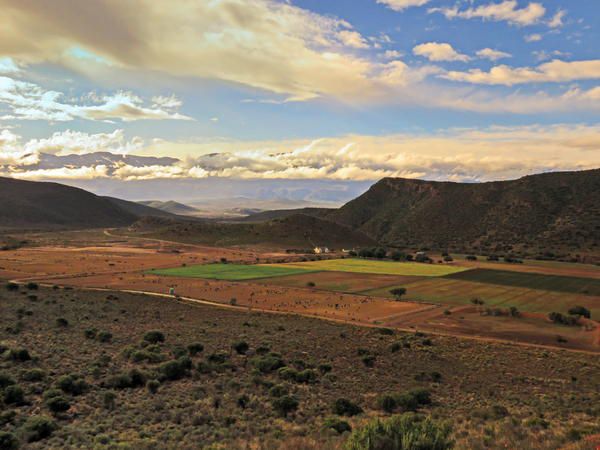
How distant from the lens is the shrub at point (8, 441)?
15.6 meters

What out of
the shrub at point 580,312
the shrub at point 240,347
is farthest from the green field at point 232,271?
the shrub at point 580,312

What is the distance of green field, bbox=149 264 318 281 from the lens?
87562mm

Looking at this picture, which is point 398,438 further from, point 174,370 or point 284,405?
point 174,370

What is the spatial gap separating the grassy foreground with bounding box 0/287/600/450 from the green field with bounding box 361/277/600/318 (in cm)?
2466

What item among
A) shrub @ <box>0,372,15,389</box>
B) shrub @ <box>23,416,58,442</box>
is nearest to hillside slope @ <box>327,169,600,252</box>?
shrub @ <box>0,372,15,389</box>

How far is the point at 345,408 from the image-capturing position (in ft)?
70.9

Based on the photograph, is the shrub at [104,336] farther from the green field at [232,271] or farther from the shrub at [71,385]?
the green field at [232,271]

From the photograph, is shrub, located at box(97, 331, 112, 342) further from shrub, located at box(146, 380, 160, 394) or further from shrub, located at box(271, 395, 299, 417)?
shrub, located at box(271, 395, 299, 417)

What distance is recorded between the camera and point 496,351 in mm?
38906

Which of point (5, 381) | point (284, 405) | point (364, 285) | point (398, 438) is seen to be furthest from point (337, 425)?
point (364, 285)

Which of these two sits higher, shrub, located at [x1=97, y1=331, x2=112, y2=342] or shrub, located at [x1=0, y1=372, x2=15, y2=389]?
shrub, located at [x1=0, y1=372, x2=15, y2=389]

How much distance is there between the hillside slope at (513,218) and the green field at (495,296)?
70.0 m

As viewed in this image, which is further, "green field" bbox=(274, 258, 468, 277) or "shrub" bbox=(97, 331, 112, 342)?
"green field" bbox=(274, 258, 468, 277)

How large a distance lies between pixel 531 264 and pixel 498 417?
105 metres
